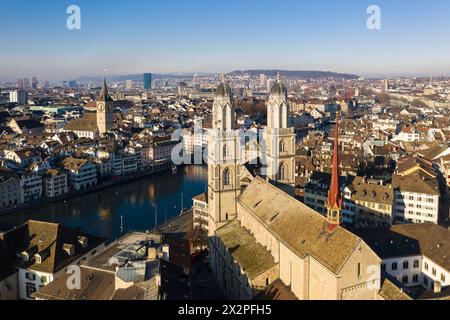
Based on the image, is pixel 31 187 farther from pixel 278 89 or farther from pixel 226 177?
pixel 278 89

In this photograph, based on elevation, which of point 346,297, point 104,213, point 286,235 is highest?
point 286,235

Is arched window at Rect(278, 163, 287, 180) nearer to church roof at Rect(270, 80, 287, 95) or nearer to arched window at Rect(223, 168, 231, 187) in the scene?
arched window at Rect(223, 168, 231, 187)

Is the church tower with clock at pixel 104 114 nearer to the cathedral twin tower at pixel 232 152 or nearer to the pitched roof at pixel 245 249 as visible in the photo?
the cathedral twin tower at pixel 232 152

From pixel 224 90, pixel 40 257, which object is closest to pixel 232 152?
pixel 224 90

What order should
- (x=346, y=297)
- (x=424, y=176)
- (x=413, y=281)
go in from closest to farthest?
1. (x=346, y=297)
2. (x=413, y=281)
3. (x=424, y=176)

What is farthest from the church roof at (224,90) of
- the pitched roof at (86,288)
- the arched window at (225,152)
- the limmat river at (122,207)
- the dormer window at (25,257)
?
the limmat river at (122,207)

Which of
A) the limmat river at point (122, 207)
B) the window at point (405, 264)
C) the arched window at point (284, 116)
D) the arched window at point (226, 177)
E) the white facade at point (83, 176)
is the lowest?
the limmat river at point (122, 207)

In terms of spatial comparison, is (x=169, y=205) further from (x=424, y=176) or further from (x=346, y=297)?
(x=346, y=297)

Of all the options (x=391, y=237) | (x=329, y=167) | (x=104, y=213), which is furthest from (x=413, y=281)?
(x=104, y=213)
